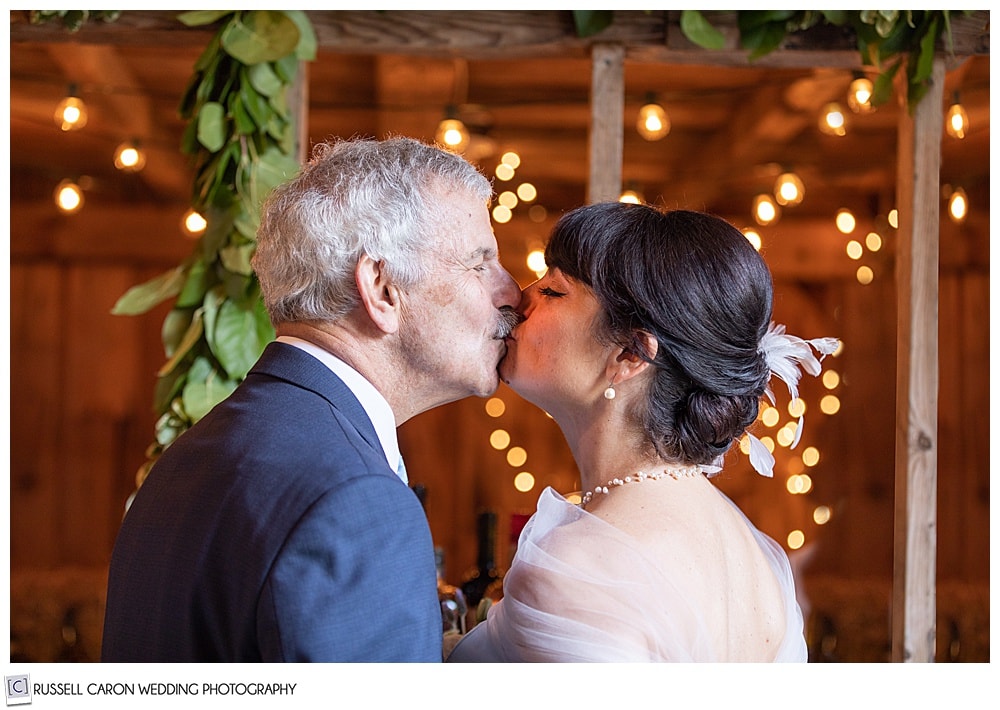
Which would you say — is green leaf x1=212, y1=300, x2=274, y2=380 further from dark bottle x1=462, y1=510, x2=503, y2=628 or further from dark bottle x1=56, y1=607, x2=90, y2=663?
dark bottle x1=56, y1=607, x2=90, y2=663

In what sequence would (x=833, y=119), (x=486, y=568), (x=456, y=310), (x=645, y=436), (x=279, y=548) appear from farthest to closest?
(x=833, y=119) → (x=486, y=568) → (x=645, y=436) → (x=456, y=310) → (x=279, y=548)

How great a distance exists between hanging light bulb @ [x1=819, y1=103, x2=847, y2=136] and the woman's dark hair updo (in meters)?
2.13

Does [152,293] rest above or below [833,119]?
below

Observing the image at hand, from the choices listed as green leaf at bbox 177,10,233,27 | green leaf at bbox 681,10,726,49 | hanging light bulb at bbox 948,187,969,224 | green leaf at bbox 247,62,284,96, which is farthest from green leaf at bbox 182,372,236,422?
hanging light bulb at bbox 948,187,969,224

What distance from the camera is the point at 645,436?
1.33 meters

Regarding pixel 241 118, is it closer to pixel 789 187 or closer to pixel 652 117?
pixel 652 117

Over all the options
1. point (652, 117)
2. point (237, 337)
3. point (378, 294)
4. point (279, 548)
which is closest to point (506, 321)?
point (378, 294)

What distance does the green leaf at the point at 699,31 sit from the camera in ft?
6.46

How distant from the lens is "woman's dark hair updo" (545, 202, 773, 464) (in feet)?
4.13

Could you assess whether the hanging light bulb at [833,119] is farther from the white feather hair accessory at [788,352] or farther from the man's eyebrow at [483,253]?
the man's eyebrow at [483,253]

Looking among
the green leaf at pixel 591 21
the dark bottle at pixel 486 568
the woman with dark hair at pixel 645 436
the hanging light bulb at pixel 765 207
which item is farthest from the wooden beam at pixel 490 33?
the hanging light bulb at pixel 765 207

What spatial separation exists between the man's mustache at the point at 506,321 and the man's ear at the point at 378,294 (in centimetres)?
19

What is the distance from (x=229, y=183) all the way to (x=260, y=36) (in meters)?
0.29
